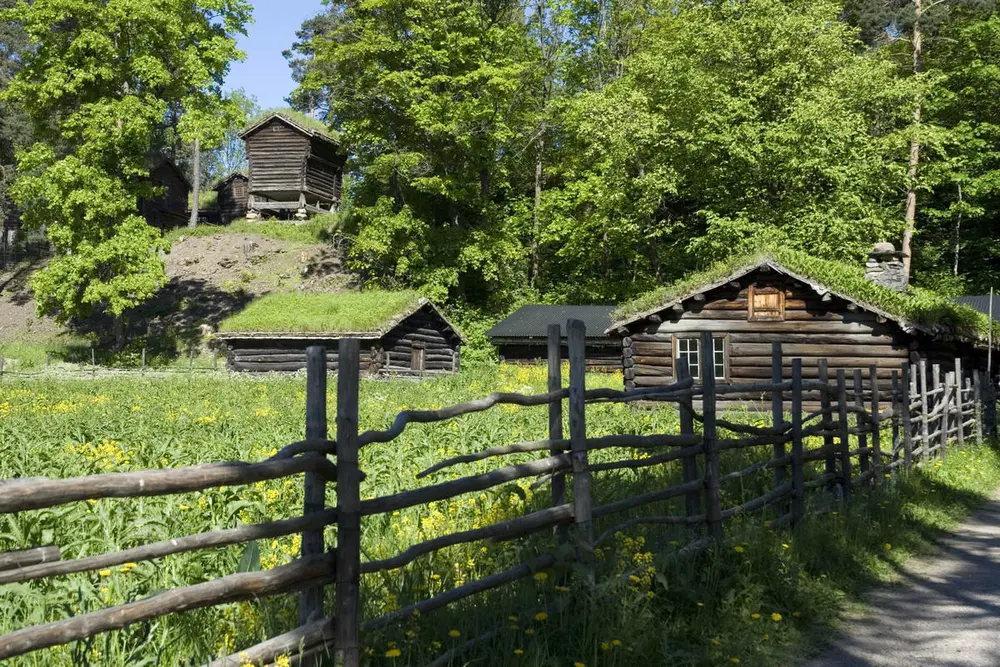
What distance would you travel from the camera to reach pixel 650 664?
508 cm

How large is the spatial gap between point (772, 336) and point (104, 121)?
25405 mm

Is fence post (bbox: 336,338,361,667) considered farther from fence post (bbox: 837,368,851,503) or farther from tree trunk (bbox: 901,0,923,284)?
tree trunk (bbox: 901,0,923,284)

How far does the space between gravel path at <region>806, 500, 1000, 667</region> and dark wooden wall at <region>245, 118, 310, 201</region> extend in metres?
45.0

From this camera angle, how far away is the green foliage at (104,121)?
33.0 m

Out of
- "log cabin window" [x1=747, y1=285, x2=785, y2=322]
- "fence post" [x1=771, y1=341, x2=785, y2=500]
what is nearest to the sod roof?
"log cabin window" [x1=747, y1=285, x2=785, y2=322]

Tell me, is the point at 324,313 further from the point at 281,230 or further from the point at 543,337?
the point at 281,230

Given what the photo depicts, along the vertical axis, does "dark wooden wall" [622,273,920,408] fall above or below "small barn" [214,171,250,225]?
below

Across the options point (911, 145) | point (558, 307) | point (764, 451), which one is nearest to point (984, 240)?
point (911, 145)

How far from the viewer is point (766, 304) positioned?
21.7 meters

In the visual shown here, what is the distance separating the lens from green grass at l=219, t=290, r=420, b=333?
31898mm

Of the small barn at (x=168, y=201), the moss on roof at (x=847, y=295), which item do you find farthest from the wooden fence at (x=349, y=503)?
the small barn at (x=168, y=201)

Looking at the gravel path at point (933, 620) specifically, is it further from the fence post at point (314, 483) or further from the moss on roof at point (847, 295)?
the moss on roof at point (847, 295)

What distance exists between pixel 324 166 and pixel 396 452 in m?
43.7

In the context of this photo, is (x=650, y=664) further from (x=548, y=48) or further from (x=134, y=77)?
(x=548, y=48)
